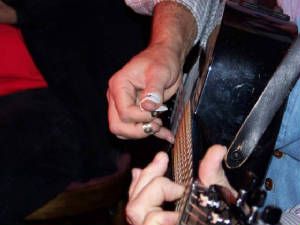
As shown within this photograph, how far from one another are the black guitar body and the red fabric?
808 mm

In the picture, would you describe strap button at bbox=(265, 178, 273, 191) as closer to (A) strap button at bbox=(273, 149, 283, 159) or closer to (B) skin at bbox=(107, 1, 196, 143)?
(A) strap button at bbox=(273, 149, 283, 159)

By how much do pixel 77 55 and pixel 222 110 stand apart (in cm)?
80

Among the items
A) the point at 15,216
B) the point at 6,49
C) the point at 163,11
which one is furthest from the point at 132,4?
the point at 15,216

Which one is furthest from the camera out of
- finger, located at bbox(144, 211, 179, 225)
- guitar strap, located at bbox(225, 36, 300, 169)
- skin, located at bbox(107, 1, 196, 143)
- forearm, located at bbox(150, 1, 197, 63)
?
forearm, located at bbox(150, 1, 197, 63)

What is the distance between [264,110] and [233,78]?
0.09 m

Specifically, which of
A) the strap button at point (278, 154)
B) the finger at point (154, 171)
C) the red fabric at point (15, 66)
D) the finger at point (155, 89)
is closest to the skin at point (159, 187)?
the finger at point (154, 171)

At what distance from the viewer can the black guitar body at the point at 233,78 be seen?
725 millimetres

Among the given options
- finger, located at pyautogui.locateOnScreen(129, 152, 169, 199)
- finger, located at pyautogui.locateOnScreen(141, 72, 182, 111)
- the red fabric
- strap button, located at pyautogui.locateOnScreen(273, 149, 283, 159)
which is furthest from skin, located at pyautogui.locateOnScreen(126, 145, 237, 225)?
the red fabric

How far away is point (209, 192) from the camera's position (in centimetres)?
52

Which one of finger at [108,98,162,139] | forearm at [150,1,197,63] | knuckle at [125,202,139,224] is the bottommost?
finger at [108,98,162,139]

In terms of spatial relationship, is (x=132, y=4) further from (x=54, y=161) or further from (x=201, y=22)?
(x=54, y=161)

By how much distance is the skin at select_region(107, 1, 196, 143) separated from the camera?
807 mm

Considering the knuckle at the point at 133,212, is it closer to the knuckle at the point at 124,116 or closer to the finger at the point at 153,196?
the finger at the point at 153,196

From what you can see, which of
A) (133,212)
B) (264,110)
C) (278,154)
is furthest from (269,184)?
(133,212)
